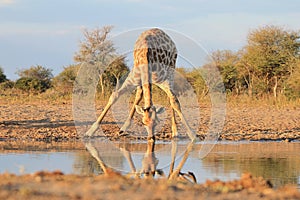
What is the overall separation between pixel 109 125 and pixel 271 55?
19578 mm

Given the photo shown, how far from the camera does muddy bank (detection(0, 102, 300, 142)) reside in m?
15.6

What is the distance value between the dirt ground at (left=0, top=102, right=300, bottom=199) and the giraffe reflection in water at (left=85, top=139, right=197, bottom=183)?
110 cm

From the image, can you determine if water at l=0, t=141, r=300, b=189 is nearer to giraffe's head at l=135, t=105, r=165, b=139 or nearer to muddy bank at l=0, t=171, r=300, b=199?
giraffe's head at l=135, t=105, r=165, b=139

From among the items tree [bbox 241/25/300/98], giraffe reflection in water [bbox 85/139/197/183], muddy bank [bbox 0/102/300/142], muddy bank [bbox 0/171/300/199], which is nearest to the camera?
muddy bank [bbox 0/171/300/199]

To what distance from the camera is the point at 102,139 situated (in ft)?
49.0

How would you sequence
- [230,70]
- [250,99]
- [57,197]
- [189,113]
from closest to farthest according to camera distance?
[57,197] → [189,113] → [250,99] → [230,70]

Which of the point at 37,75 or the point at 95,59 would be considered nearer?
the point at 95,59

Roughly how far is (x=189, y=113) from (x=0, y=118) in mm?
5431

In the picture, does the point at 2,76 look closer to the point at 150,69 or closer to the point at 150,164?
the point at 150,69

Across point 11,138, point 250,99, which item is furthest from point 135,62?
point 250,99

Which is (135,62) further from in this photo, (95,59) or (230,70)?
(230,70)

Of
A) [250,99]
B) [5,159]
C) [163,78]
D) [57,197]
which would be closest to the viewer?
[57,197]

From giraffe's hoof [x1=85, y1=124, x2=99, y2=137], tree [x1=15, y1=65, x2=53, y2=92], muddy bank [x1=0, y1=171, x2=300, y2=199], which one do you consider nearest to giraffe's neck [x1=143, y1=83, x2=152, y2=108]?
giraffe's hoof [x1=85, y1=124, x2=99, y2=137]

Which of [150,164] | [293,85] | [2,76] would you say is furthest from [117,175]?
[2,76]
